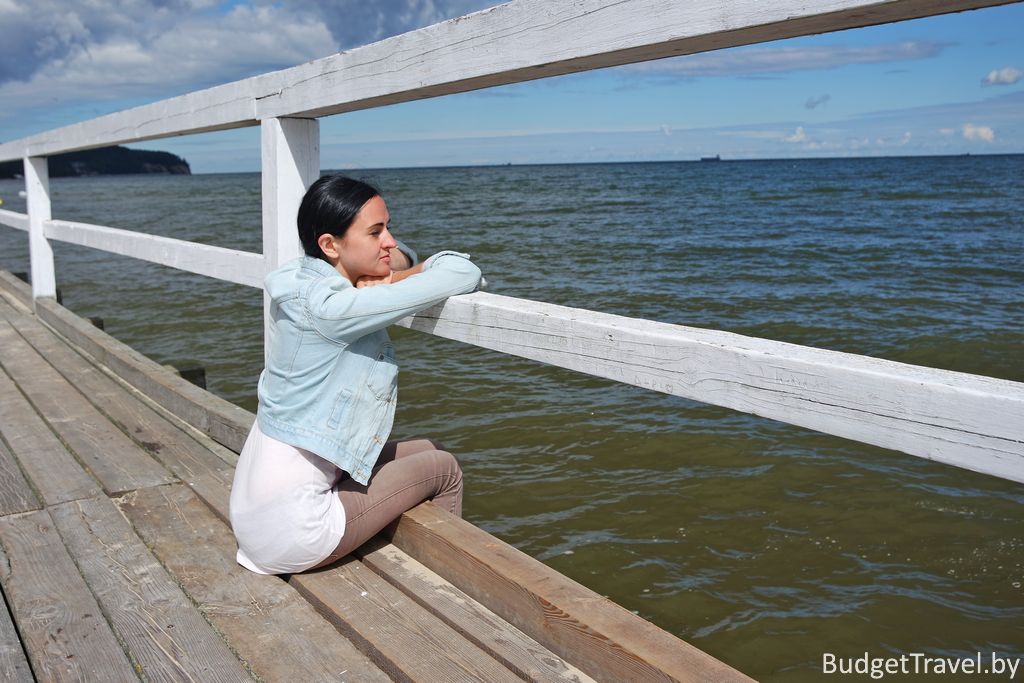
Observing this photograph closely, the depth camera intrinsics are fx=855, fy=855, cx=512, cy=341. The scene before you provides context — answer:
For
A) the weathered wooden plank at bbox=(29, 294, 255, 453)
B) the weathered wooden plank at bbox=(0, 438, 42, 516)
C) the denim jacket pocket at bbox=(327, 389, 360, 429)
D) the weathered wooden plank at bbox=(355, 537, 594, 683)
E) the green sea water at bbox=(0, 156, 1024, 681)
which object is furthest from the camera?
the green sea water at bbox=(0, 156, 1024, 681)

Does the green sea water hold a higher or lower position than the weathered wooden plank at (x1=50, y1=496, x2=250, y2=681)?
lower

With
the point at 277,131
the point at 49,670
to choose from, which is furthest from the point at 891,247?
the point at 49,670

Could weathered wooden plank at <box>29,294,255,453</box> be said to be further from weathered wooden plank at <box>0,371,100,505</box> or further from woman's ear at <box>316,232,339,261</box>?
woman's ear at <box>316,232,339,261</box>

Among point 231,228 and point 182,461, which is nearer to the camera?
point 182,461

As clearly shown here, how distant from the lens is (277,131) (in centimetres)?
282

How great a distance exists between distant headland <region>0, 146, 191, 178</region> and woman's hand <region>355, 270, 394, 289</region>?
400 feet

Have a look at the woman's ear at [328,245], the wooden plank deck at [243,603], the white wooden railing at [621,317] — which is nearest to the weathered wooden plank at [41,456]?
the wooden plank deck at [243,603]

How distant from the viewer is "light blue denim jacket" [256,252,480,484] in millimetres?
2156

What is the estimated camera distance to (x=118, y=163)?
132m

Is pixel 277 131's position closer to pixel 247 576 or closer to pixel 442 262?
pixel 442 262

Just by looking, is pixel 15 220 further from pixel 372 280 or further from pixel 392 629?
pixel 392 629

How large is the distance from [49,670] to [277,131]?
1.72m

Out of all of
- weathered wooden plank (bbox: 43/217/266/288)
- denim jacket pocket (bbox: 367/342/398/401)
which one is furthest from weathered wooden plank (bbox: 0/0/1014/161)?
denim jacket pocket (bbox: 367/342/398/401)

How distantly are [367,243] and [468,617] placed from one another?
100 cm
